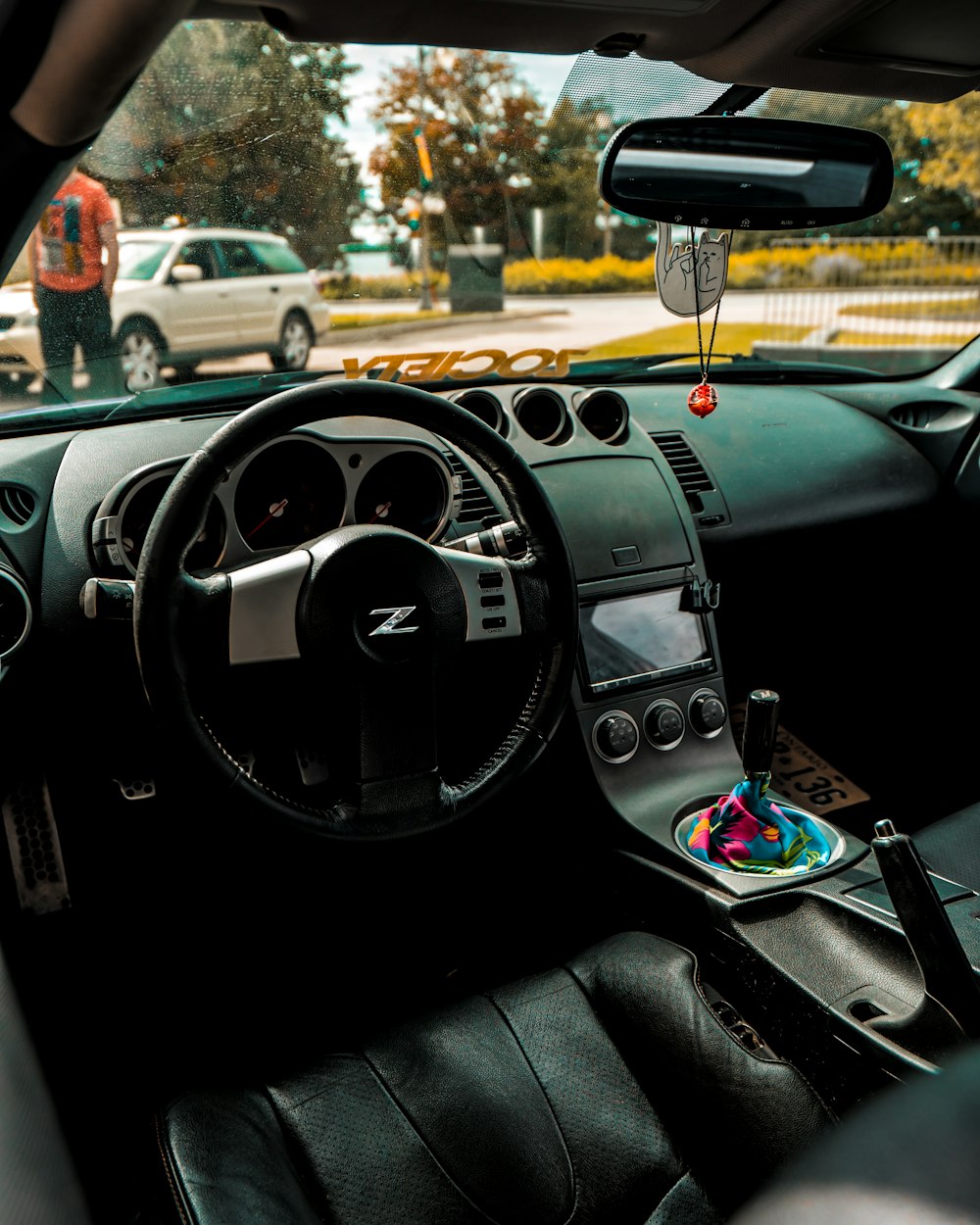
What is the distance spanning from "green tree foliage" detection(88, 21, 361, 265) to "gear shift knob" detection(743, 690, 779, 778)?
1351mm

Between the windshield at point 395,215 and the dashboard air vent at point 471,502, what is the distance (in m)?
0.40

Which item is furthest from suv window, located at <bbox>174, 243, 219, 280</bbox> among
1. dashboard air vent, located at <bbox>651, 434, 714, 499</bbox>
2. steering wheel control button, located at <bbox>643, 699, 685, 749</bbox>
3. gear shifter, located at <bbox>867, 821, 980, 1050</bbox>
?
gear shifter, located at <bbox>867, 821, 980, 1050</bbox>

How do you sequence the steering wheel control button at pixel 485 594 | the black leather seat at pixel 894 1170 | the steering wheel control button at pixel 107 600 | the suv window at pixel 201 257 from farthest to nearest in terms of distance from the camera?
1. the suv window at pixel 201 257
2. the steering wheel control button at pixel 485 594
3. the steering wheel control button at pixel 107 600
4. the black leather seat at pixel 894 1170

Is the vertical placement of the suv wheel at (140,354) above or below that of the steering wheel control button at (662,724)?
above

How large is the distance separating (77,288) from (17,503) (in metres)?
0.44

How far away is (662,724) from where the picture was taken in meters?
2.58

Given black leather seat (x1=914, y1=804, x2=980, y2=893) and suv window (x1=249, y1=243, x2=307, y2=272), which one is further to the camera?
suv window (x1=249, y1=243, x2=307, y2=272)

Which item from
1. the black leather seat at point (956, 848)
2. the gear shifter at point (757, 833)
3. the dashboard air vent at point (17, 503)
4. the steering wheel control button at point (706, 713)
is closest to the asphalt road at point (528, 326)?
the dashboard air vent at point (17, 503)

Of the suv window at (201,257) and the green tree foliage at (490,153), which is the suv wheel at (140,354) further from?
the green tree foliage at (490,153)

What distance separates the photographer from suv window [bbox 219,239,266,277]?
234 cm

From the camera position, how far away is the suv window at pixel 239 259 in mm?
2342

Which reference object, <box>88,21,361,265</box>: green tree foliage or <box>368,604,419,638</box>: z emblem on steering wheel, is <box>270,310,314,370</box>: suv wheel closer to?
<box>88,21,361,265</box>: green tree foliage

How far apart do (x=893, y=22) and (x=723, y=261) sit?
938 millimetres

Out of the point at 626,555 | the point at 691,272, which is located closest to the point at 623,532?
the point at 626,555
